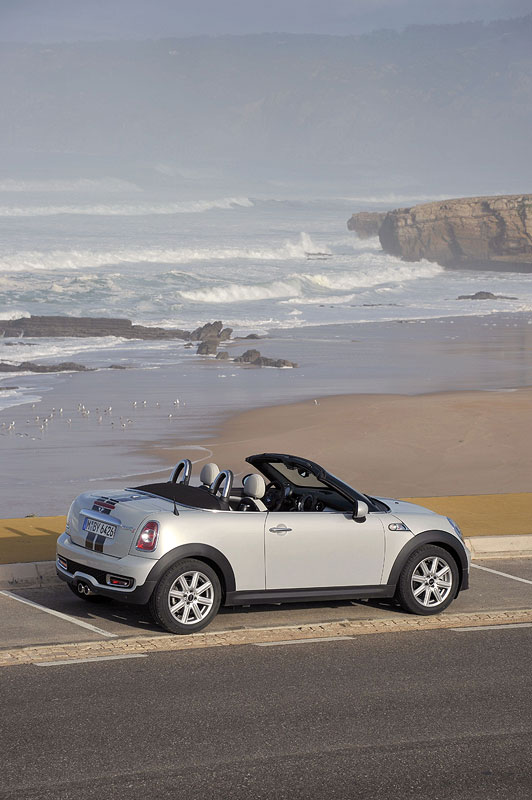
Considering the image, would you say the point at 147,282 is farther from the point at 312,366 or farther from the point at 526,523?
the point at 526,523

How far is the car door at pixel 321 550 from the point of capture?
350 inches

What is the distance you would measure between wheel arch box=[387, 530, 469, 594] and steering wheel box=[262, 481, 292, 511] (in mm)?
1047

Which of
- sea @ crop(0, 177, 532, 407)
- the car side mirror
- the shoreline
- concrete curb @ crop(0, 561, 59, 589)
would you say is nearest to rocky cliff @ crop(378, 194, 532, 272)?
sea @ crop(0, 177, 532, 407)

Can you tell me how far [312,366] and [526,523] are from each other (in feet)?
75.7

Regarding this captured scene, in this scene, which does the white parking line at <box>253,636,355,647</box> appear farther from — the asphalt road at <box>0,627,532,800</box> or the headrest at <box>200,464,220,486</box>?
the headrest at <box>200,464,220,486</box>

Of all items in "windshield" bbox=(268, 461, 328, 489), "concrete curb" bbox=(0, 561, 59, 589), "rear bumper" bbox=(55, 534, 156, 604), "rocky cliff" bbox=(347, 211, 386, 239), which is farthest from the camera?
"rocky cliff" bbox=(347, 211, 386, 239)

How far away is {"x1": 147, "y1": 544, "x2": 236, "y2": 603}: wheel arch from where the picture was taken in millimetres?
8414

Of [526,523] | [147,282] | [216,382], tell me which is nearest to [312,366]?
[216,382]

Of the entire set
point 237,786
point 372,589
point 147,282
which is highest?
point 147,282

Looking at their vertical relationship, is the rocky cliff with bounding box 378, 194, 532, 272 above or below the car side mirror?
above

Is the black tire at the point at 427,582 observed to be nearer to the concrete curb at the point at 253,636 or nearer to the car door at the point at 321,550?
the concrete curb at the point at 253,636

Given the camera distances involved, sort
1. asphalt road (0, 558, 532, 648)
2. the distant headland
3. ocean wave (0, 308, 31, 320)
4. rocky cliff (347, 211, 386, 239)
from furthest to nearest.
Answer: rocky cliff (347, 211, 386, 239)
the distant headland
ocean wave (0, 308, 31, 320)
asphalt road (0, 558, 532, 648)

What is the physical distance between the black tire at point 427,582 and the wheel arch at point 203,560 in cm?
150

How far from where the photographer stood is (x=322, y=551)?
900 cm
